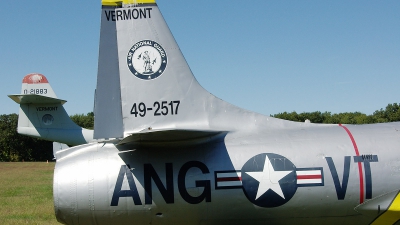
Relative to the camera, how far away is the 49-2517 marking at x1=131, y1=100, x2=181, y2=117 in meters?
6.12

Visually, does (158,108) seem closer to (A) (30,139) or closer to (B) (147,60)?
(B) (147,60)

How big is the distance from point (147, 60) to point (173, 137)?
1404mm

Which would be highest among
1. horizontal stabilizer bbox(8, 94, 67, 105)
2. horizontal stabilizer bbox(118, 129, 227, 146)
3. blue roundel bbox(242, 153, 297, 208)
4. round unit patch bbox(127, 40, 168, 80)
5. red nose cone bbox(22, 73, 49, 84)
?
red nose cone bbox(22, 73, 49, 84)

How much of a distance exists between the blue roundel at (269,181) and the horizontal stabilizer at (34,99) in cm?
1780

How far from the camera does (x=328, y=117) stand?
2067 inches

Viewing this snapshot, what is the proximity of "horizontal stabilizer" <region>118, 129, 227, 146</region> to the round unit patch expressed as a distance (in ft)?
3.49

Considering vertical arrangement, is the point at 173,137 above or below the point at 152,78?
below

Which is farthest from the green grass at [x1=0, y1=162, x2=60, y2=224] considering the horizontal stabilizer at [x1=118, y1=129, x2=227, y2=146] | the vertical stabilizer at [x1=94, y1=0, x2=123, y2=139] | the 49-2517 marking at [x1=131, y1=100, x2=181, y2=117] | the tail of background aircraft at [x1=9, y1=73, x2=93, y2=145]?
the horizontal stabilizer at [x1=118, y1=129, x2=227, y2=146]

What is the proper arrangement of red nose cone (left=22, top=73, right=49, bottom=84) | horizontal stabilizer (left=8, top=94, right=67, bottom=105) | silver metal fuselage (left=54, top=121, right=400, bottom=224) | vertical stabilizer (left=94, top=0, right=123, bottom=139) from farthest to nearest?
red nose cone (left=22, top=73, right=49, bottom=84) < horizontal stabilizer (left=8, top=94, right=67, bottom=105) < vertical stabilizer (left=94, top=0, right=123, bottom=139) < silver metal fuselage (left=54, top=121, right=400, bottom=224)

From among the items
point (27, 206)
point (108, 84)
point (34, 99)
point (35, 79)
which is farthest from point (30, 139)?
point (108, 84)

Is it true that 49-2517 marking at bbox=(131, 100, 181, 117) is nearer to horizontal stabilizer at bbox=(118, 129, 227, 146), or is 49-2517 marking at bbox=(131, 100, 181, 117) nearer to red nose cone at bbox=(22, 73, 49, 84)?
horizontal stabilizer at bbox=(118, 129, 227, 146)

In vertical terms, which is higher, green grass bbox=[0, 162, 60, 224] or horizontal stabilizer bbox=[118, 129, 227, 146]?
horizontal stabilizer bbox=[118, 129, 227, 146]

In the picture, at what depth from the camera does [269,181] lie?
5793mm

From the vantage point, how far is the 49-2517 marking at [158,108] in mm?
6121
